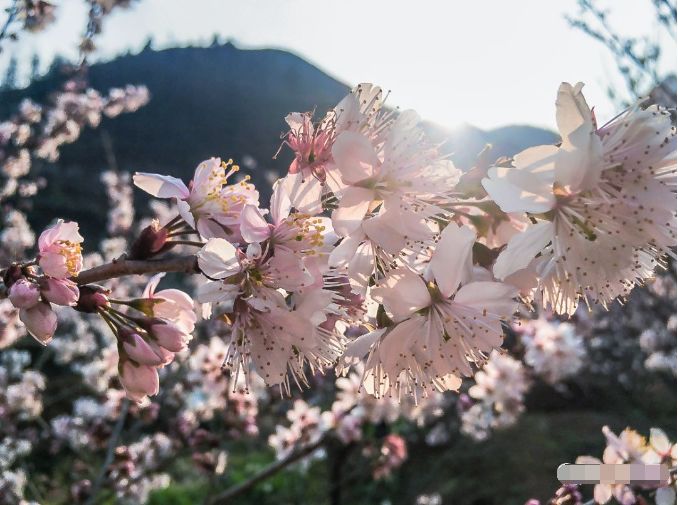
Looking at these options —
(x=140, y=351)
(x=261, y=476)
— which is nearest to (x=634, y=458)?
(x=140, y=351)

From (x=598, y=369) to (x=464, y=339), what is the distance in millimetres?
7228

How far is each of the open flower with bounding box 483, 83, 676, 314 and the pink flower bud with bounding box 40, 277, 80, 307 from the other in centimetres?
48

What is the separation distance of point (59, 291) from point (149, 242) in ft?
0.40

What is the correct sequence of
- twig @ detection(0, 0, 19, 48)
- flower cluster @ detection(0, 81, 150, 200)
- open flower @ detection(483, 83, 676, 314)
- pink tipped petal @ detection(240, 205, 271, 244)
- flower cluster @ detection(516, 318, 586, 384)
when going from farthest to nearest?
flower cluster @ detection(0, 81, 150, 200), flower cluster @ detection(516, 318, 586, 384), twig @ detection(0, 0, 19, 48), pink tipped petal @ detection(240, 205, 271, 244), open flower @ detection(483, 83, 676, 314)

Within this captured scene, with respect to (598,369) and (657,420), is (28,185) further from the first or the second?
(598,369)

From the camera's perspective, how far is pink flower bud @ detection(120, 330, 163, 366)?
2.35 ft

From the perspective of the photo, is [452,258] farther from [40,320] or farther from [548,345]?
[548,345]

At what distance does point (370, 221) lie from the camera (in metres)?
0.67

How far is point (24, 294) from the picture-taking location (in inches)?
26.1

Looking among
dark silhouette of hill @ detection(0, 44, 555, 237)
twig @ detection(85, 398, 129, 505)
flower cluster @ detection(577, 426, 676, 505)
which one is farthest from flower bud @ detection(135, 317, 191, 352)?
dark silhouette of hill @ detection(0, 44, 555, 237)

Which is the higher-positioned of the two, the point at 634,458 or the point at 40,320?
the point at 40,320

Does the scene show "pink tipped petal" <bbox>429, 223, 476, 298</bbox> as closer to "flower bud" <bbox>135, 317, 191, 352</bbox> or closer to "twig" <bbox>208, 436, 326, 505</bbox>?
"flower bud" <bbox>135, 317, 191, 352</bbox>

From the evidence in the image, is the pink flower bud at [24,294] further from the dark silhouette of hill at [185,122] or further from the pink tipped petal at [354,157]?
the dark silhouette of hill at [185,122]

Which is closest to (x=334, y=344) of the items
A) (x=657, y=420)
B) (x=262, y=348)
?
(x=262, y=348)
